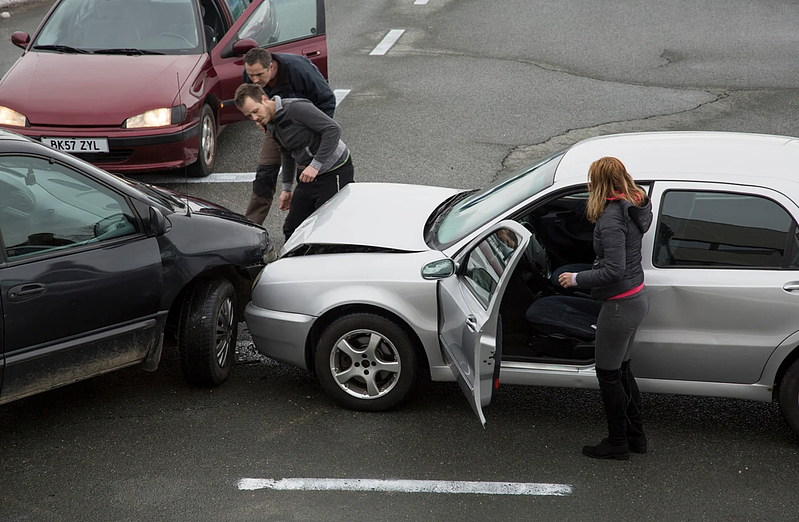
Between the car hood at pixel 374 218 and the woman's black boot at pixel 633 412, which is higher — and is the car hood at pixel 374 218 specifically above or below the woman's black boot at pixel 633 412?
above

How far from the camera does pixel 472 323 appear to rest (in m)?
4.52

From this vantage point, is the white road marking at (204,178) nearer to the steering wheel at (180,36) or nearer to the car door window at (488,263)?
the steering wheel at (180,36)

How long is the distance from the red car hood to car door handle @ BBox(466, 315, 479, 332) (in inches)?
199

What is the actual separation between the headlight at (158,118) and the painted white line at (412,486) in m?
4.76

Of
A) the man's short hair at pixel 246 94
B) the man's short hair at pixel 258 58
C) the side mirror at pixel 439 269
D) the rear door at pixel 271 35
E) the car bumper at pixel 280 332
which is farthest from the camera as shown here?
the rear door at pixel 271 35

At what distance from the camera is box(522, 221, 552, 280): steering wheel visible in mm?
5516

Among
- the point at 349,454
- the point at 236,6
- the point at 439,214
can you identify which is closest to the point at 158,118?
the point at 236,6

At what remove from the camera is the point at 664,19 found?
1608 centimetres

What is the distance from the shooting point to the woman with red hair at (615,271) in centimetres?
441

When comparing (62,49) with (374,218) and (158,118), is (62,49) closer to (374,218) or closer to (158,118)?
(158,118)

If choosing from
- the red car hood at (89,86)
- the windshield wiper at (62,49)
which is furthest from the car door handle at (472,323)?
the windshield wiper at (62,49)

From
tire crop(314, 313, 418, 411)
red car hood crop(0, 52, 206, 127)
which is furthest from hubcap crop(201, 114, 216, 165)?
tire crop(314, 313, 418, 411)

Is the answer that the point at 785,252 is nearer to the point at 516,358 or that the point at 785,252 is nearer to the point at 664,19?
the point at 516,358

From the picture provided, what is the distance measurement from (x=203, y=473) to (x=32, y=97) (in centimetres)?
516
